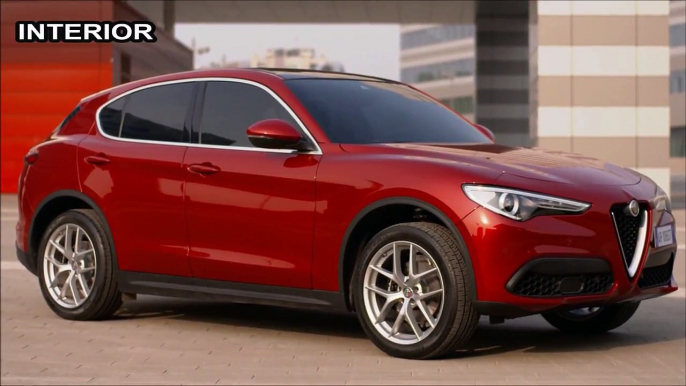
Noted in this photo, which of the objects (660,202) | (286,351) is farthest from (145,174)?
(660,202)

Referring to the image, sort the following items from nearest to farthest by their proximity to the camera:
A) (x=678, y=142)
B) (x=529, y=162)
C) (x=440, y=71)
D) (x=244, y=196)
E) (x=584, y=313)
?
1. (x=529, y=162)
2. (x=244, y=196)
3. (x=584, y=313)
4. (x=678, y=142)
5. (x=440, y=71)

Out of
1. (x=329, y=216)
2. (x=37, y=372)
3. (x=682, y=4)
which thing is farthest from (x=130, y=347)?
(x=682, y=4)

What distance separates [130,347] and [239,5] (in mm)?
31453

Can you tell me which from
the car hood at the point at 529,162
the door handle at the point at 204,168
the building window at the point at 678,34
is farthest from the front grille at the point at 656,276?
the building window at the point at 678,34

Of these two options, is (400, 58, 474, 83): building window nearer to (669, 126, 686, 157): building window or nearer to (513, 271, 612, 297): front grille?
(669, 126, 686, 157): building window

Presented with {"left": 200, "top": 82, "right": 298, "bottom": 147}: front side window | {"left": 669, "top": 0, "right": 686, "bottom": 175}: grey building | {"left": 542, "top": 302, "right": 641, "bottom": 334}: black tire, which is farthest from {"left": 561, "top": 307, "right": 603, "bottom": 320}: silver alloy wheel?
{"left": 669, "top": 0, "right": 686, "bottom": 175}: grey building

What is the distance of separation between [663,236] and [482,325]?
66.6 inches

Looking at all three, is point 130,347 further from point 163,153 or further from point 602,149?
point 602,149

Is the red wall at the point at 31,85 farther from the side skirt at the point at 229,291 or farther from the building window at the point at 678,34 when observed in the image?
the building window at the point at 678,34

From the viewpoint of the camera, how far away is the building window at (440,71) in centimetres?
14375

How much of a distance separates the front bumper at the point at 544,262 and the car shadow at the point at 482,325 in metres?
0.59

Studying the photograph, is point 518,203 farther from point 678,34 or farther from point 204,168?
point 678,34

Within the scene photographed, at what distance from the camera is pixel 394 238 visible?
7.27m

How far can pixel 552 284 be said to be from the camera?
7035 millimetres
